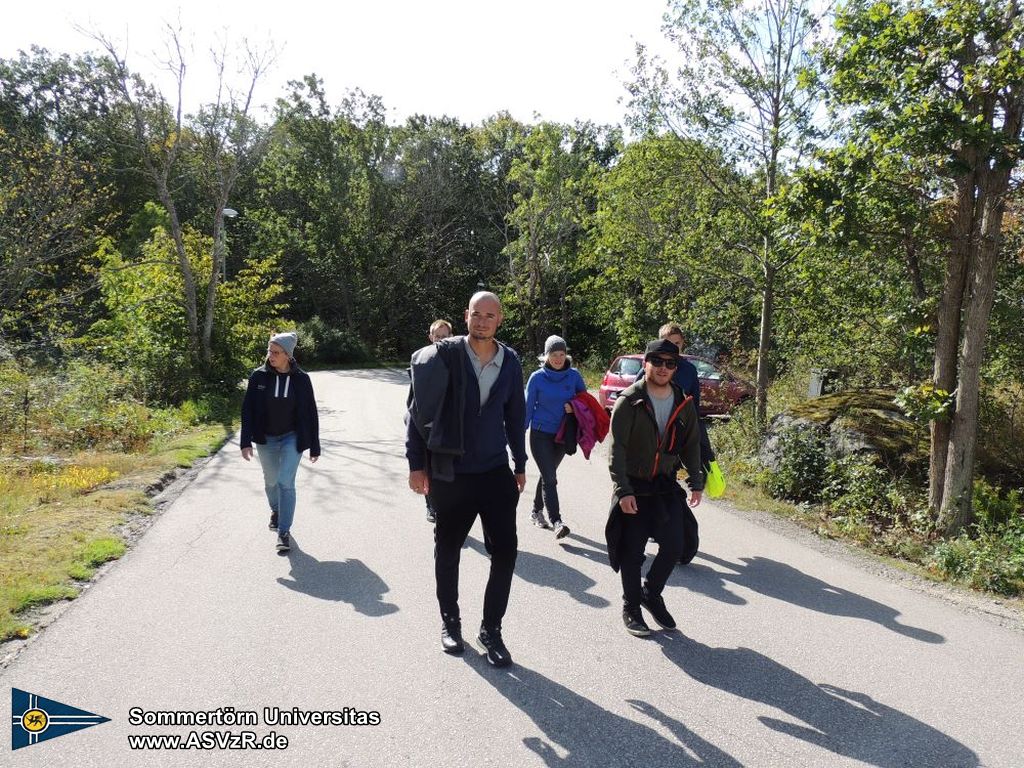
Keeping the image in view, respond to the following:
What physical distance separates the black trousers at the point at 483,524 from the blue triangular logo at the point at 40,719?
5.91 ft

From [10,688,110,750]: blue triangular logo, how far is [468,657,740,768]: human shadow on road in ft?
6.55

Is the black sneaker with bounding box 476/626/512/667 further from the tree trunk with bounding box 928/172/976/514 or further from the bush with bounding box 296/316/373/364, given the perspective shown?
the bush with bounding box 296/316/373/364

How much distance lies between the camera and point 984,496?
702cm

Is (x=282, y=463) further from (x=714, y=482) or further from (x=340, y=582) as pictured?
(x=714, y=482)

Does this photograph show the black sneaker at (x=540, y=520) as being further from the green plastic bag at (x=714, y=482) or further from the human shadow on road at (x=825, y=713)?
the human shadow on road at (x=825, y=713)

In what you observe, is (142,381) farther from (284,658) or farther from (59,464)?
(284,658)

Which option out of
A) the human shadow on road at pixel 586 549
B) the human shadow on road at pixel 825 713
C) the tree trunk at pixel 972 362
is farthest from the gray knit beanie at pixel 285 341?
the tree trunk at pixel 972 362

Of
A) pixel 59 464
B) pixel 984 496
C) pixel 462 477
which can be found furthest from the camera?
pixel 59 464

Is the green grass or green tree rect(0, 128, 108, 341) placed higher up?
green tree rect(0, 128, 108, 341)

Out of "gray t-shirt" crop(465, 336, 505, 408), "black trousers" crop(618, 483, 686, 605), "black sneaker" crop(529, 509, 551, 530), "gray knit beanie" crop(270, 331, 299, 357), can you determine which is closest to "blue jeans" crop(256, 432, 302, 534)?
"gray knit beanie" crop(270, 331, 299, 357)

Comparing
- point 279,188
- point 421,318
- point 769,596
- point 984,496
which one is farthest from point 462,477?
point 279,188

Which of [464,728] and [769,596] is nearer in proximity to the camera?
[464,728]

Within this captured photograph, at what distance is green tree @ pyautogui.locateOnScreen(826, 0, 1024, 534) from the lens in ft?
18.6

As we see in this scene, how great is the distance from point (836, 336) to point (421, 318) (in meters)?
26.2
